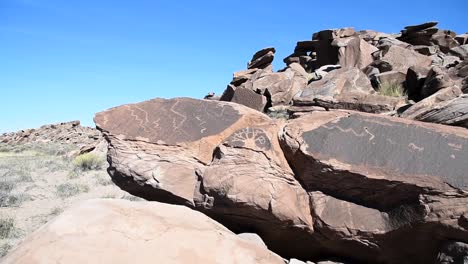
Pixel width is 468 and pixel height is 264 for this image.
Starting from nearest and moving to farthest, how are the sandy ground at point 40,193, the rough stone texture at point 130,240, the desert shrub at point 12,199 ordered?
the rough stone texture at point 130,240, the sandy ground at point 40,193, the desert shrub at point 12,199

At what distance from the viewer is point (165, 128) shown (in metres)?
4.99

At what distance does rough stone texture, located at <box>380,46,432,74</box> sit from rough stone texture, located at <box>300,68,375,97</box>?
4.69 feet

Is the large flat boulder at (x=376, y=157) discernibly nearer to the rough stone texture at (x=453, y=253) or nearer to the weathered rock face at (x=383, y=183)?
the weathered rock face at (x=383, y=183)

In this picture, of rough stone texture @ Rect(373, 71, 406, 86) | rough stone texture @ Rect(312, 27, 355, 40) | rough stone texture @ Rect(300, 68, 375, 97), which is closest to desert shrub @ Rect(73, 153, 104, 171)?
rough stone texture @ Rect(300, 68, 375, 97)

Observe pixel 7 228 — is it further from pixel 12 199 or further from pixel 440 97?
pixel 440 97

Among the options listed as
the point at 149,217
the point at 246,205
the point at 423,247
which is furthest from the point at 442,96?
the point at 149,217

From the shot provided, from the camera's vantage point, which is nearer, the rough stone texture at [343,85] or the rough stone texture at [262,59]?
the rough stone texture at [343,85]

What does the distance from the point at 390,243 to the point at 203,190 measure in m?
2.00

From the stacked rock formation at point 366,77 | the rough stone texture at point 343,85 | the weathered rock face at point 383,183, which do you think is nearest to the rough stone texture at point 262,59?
the stacked rock formation at point 366,77

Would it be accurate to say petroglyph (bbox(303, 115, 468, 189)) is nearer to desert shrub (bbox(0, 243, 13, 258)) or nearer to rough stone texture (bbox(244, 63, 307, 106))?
desert shrub (bbox(0, 243, 13, 258))

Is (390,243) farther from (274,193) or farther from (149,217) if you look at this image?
(149,217)

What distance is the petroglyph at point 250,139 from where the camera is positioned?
451cm

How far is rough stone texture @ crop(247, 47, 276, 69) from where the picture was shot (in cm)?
2170

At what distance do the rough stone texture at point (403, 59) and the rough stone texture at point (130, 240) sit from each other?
431 inches
